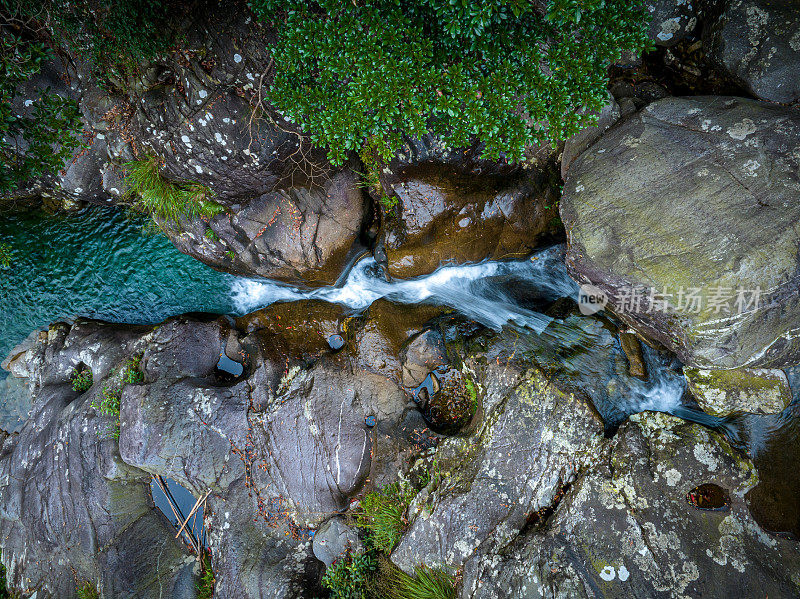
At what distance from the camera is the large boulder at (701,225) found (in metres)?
4.15

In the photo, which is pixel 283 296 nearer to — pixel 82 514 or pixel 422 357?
pixel 422 357

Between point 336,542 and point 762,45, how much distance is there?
8.88 meters

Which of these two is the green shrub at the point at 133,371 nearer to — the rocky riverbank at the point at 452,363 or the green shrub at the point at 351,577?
the rocky riverbank at the point at 452,363

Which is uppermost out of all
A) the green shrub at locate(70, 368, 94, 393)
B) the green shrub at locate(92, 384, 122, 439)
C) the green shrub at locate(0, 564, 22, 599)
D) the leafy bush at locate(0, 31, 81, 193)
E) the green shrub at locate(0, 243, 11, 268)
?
the leafy bush at locate(0, 31, 81, 193)

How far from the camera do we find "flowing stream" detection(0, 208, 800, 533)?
219 inches

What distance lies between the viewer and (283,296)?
→ 8336 mm

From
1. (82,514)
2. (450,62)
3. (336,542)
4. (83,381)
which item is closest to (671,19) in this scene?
(450,62)

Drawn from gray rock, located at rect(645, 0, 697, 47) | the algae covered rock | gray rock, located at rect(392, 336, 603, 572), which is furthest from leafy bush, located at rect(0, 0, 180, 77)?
the algae covered rock

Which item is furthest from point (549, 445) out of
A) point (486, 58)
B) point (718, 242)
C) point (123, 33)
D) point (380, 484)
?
point (123, 33)

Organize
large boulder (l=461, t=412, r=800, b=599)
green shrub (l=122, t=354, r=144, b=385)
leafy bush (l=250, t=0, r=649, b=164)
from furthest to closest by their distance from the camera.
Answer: green shrub (l=122, t=354, r=144, b=385) → large boulder (l=461, t=412, r=800, b=599) → leafy bush (l=250, t=0, r=649, b=164)

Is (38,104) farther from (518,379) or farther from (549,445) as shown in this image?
(549,445)

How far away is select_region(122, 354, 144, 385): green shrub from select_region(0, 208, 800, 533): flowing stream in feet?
5.44

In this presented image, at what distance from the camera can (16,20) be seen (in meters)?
5.23

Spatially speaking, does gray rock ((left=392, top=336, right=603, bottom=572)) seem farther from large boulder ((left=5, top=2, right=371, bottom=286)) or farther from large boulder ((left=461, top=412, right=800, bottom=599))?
large boulder ((left=5, top=2, right=371, bottom=286))
